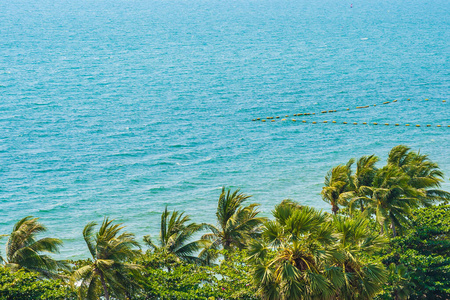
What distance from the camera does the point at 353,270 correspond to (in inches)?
727

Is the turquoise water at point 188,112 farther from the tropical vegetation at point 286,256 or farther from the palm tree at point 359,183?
the palm tree at point 359,183

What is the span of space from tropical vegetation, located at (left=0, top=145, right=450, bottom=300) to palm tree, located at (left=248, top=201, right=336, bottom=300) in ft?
0.12

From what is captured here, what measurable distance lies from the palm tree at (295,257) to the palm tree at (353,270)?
1.76ft

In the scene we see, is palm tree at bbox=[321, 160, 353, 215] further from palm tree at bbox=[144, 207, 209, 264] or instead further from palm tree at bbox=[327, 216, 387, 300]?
palm tree at bbox=[327, 216, 387, 300]

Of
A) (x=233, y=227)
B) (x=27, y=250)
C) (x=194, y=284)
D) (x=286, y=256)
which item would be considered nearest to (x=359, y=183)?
(x=233, y=227)

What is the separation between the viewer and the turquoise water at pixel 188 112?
168 ft

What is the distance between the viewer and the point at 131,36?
460ft

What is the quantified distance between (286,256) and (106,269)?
8106 millimetres

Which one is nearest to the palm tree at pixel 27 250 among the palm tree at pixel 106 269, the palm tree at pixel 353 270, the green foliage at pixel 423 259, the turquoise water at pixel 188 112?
the palm tree at pixel 106 269

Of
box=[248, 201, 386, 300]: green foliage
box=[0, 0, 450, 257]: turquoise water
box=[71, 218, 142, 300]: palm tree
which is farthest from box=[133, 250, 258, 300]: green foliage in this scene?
box=[0, 0, 450, 257]: turquoise water

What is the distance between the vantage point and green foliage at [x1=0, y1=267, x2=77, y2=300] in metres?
20.3

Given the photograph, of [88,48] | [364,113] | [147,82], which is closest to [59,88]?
[147,82]

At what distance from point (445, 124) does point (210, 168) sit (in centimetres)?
3715

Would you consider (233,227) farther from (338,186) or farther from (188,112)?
(188,112)
